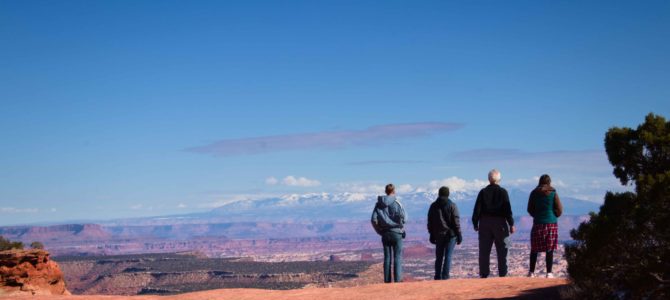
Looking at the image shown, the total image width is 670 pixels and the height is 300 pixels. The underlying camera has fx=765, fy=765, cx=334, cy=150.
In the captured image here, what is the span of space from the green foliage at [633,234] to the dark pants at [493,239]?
4.00m

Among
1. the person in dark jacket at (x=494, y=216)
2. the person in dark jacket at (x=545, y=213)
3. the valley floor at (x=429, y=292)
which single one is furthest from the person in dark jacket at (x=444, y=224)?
the person in dark jacket at (x=545, y=213)

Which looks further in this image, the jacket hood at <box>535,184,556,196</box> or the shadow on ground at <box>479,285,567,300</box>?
the jacket hood at <box>535,184,556,196</box>

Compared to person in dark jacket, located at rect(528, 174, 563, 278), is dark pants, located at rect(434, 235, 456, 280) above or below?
below

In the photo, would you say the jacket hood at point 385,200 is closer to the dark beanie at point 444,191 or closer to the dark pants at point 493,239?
the dark beanie at point 444,191

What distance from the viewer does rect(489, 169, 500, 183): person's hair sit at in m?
16.7

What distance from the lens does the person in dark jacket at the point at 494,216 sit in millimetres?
16750

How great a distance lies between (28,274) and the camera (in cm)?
2198

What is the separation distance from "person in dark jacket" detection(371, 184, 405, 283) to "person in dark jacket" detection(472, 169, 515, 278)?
1.83 meters

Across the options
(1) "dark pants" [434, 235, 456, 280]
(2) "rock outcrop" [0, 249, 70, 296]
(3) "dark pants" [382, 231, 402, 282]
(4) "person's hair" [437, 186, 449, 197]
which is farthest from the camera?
(2) "rock outcrop" [0, 249, 70, 296]

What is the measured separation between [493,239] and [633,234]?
6.10 metres

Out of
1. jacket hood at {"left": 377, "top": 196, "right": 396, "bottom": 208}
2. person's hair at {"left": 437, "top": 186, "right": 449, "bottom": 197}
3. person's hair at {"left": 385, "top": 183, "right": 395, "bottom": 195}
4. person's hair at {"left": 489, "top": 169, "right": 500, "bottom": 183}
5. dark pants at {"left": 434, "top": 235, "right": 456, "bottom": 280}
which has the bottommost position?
dark pants at {"left": 434, "top": 235, "right": 456, "bottom": 280}

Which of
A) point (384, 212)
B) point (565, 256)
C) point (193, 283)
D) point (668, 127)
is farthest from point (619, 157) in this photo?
point (193, 283)

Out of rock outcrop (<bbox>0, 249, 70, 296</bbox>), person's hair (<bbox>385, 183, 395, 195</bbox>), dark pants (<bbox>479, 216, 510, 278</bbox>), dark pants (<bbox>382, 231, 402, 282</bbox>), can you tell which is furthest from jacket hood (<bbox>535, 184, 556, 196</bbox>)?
rock outcrop (<bbox>0, 249, 70, 296</bbox>)

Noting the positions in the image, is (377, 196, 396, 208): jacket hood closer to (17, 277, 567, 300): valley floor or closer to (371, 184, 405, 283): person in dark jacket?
(371, 184, 405, 283): person in dark jacket
